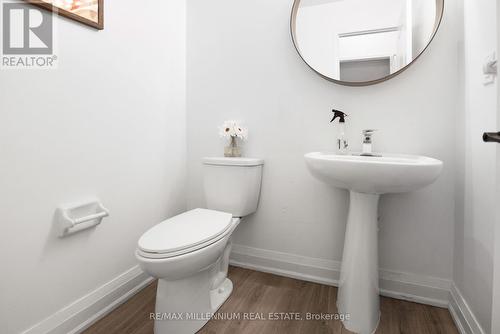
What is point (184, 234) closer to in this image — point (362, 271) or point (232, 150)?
point (232, 150)

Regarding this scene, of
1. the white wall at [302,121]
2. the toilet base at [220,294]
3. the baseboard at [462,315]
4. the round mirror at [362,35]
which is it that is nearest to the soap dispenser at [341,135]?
the white wall at [302,121]

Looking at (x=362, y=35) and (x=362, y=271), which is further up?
(x=362, y=35)

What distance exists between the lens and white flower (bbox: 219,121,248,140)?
1.61 m

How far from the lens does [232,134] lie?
1612mm

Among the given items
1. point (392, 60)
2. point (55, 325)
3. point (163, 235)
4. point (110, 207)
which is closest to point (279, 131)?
point (392, 60)

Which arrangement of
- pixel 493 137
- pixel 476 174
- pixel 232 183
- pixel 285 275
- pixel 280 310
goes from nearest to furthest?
1. pixel 493 137
2. pixel 476 174
3. pixel 280 310
4. pixel 232 183
5. pixel 285 275

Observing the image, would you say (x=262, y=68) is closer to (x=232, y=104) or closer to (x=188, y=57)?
(x=232, y=104)

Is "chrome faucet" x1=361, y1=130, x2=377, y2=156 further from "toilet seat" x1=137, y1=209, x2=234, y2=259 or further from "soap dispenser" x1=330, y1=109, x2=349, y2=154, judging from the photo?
"toilet seat" x1=137, y1=209, x2=234, y2=259

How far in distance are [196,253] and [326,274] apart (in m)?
0.91

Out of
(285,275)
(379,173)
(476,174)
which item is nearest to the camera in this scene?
(379,173)

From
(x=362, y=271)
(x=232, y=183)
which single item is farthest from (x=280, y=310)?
(x=232, y=183)

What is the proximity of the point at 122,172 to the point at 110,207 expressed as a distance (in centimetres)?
19

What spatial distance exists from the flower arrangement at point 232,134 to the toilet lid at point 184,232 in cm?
45

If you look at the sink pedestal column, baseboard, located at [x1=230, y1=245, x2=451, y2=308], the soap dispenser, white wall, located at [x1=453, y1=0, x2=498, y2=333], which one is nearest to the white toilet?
baseboard, located at [x1=230, y1=245, x2=451, y2=308]
